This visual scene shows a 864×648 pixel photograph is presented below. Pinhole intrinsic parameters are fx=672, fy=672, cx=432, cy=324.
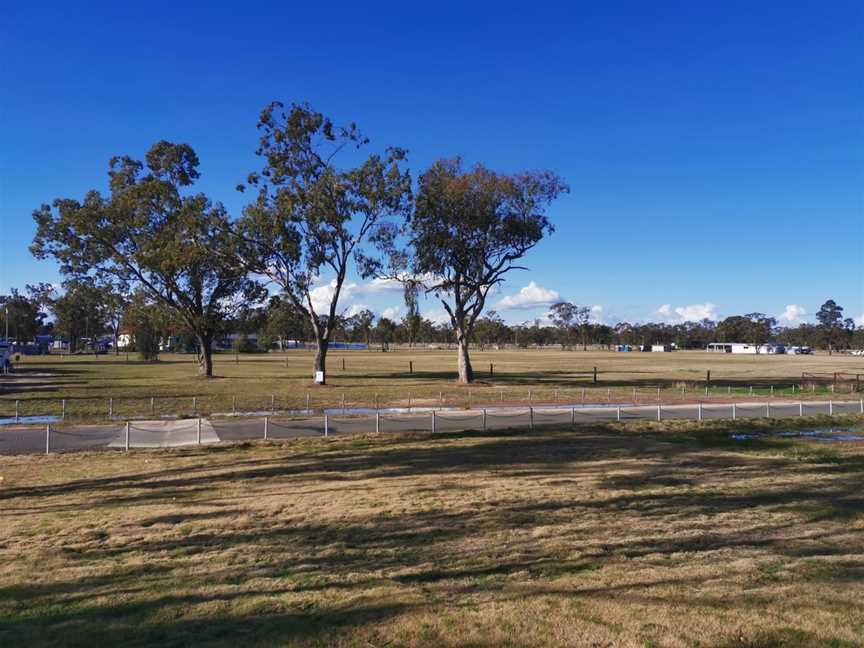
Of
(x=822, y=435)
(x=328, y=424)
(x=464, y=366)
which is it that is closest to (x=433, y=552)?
(x=328, y=424)

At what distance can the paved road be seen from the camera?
19.2 meters

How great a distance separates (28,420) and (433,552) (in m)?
21.7

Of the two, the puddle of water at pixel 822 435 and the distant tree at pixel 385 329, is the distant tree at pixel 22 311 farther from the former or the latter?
the puddle of water at pixel 822 435

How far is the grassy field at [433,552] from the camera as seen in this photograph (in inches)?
235

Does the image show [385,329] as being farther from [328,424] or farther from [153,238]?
[328,424]

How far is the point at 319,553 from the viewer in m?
8.34

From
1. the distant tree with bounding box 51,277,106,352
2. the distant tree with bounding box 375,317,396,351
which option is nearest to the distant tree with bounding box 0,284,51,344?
the distant tree with bounding box 51,277,106,352

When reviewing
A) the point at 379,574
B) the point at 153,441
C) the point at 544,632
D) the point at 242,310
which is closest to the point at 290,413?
the point at 153,441

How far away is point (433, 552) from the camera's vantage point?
8344 millimetres

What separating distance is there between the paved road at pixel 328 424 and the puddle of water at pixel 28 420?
147 cm

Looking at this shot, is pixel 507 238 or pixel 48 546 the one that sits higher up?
pixel 507 238

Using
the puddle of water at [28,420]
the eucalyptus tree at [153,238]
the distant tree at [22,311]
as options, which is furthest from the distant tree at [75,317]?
the puddle of water at [28,420]

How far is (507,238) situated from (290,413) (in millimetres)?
23618

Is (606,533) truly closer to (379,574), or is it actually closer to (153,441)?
(379,574)
